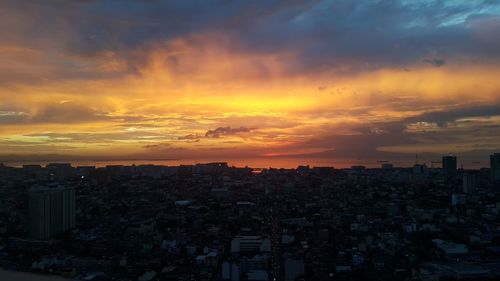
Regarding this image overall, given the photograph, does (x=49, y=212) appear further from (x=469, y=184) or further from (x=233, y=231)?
(x=469, y=184)

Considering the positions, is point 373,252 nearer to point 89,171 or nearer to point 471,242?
point 471,242

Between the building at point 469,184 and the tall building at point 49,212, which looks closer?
the tall building at point 49,212

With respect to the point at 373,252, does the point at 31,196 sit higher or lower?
higher

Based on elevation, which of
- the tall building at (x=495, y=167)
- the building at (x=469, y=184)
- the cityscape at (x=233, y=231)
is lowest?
the cityscape at (x=233, y=231)

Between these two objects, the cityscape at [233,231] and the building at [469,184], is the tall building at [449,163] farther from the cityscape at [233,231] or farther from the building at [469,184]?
the cityscape at [233,231]

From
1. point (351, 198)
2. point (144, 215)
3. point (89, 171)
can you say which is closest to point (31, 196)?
point (144, 215)

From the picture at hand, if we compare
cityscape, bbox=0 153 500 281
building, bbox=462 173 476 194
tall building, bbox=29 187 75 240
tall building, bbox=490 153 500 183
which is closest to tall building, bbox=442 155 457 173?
tall building, bbox=490 153 500 183

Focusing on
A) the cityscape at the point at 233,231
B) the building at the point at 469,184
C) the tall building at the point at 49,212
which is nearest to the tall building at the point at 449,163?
the building at the point at 469,184
